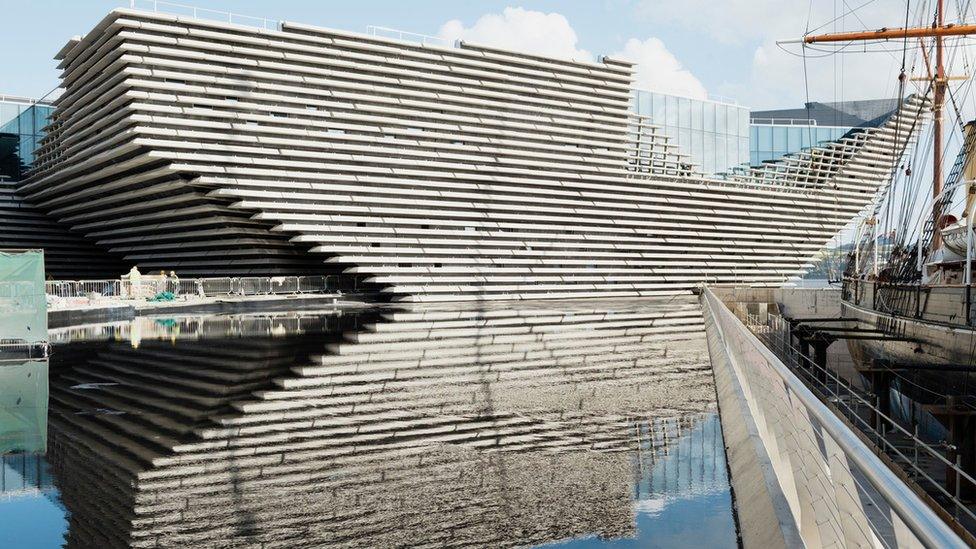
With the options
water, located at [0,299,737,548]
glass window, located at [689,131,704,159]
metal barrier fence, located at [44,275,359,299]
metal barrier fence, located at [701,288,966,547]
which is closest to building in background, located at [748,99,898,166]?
glass window, located at [689,131,704,159]

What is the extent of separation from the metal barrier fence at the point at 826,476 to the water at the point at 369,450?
3.32ft

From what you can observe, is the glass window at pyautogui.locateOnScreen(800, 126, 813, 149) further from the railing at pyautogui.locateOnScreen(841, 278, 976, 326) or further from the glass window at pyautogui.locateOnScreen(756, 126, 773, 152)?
the railing at pyautogui.locateOnScreen(841, 278, 976, 326)

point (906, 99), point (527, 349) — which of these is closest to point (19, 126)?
point (527, 349)

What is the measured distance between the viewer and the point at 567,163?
4797 centimetres

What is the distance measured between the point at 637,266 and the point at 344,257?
1763cm

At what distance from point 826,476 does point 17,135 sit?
61.8 m

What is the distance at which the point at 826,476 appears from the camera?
11.5 ft

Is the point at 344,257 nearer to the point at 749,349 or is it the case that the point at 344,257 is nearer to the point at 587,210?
the point at 587,210

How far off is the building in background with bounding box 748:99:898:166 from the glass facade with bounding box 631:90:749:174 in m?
1.88

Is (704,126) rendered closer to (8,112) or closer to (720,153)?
(720,153)

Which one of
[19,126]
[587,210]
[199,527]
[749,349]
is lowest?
[199,527]

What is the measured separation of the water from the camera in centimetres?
640

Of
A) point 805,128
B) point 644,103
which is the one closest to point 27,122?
point 644,103

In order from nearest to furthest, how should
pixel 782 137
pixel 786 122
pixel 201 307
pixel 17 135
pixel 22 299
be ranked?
pixel 22 299, pixel 201 307, pixel 17 135, pixel 782 137, pixel 786 122
